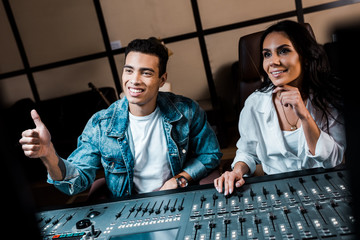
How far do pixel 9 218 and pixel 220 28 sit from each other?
4.21m

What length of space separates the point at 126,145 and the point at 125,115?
6.1 inches

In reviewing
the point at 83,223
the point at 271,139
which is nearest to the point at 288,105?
the point at 271,139

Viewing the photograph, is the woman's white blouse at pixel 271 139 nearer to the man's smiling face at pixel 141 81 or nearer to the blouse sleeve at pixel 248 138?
the blouse sleeve at pixel 248 138

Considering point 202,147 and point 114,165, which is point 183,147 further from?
point 114,165

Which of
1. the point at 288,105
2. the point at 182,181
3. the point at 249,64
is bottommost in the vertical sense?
the point at 182,181

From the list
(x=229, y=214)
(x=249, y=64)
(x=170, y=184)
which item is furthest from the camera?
(x=249, y=64)

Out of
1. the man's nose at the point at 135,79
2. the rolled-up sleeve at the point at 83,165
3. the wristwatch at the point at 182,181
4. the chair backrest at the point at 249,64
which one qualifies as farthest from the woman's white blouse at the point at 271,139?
the rolled-up sleeve at the point at 83,165

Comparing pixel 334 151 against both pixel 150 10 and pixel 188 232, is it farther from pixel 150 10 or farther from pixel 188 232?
pixel 150 10

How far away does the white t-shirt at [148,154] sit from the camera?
1.76m

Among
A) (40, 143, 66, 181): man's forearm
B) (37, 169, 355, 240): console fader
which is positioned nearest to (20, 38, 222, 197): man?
(40, 143, 66, 181): man's forearm

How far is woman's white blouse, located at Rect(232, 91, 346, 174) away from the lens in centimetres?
149

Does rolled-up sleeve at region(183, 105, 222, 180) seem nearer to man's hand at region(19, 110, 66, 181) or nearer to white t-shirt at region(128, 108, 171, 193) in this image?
white t-shirt at region(128, 108, 171, 193)

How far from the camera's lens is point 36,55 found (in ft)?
15.4

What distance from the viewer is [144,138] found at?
1770 millimetres
